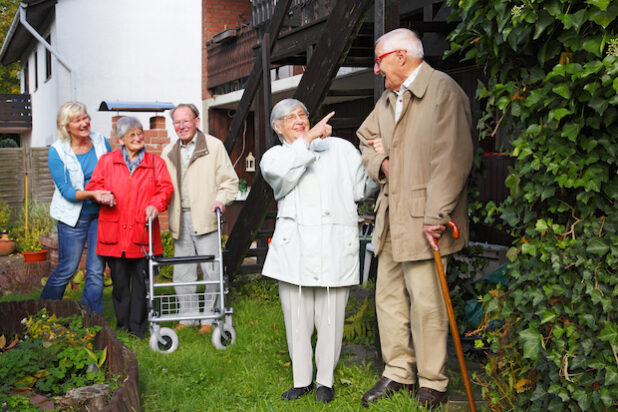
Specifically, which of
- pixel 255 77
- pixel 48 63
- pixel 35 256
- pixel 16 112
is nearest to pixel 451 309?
pixel 255 77

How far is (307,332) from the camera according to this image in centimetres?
400

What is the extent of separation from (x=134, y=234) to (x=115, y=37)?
36.6ft

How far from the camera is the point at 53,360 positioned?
4355 millimetres

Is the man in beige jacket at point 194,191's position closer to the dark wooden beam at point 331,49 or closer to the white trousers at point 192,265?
the white trousers at point 192,265

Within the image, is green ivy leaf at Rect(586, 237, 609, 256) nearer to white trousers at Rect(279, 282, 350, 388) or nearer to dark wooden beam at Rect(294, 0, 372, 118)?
white trousers at Rect(279, 282, 350, 388)

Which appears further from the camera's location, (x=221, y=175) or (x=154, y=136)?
(x=154, y=136)

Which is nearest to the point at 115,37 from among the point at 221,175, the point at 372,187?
the point at 221,175

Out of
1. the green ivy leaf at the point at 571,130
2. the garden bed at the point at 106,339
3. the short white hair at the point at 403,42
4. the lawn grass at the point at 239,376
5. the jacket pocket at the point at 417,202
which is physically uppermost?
the short white hair at the point at 403,42

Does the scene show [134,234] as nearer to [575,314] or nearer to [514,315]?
[514,315]

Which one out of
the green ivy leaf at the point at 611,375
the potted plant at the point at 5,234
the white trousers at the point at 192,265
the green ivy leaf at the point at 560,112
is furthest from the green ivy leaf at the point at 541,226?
the potted plant at the point at 5,234

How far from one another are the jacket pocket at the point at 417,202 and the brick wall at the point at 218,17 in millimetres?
13025

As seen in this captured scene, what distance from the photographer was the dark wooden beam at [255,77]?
603 cm

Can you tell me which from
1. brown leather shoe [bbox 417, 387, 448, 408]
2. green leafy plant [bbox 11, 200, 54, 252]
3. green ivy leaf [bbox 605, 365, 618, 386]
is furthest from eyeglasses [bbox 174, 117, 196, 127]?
green leafy plant [bbox 11, 200, 54, 252]

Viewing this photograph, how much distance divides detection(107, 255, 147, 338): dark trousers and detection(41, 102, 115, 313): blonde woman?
0.15 meters
